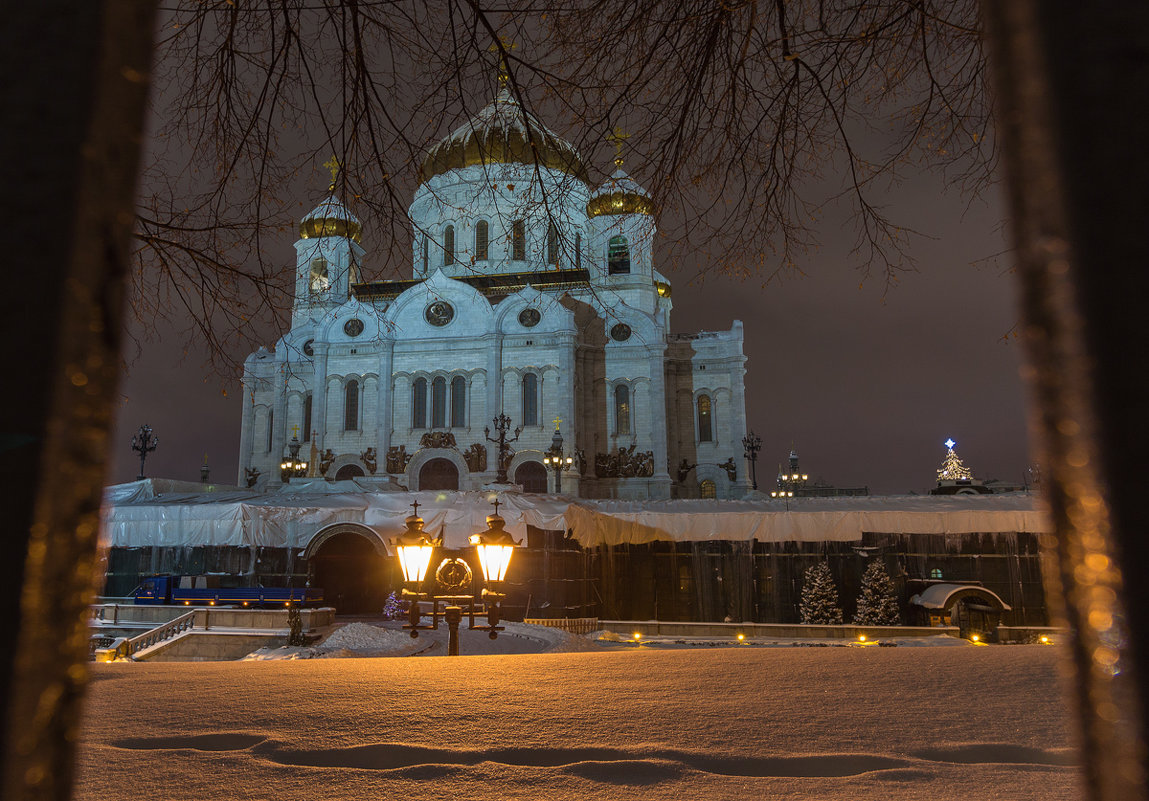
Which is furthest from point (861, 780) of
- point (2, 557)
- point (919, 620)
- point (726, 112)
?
point (919, 620)

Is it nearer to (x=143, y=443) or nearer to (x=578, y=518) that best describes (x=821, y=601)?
(x=578, y=518)

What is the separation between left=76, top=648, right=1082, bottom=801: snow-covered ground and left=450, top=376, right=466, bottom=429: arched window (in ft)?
103

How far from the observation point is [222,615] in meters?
17.1

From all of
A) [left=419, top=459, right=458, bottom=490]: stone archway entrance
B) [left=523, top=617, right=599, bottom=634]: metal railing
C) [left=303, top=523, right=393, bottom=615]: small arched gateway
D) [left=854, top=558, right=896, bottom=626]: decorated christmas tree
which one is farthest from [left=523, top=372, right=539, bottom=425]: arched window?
[left=854, top=558, right=896, bottom=626]: decorated christmas tree

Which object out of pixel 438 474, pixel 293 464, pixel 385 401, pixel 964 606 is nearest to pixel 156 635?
pixel 964 606

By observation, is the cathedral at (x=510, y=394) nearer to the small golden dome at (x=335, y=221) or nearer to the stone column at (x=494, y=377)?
the stone column at (x=494, y=377)

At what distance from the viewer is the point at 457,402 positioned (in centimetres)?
3612

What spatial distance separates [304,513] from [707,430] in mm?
21598

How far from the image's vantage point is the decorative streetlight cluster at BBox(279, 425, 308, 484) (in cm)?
3441

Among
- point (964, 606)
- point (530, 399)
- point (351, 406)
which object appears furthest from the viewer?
point (351, 406)

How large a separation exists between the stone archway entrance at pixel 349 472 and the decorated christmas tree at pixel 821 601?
23.0 m

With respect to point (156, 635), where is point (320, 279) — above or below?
above

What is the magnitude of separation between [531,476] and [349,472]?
831 cm

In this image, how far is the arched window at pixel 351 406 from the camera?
120 ft
